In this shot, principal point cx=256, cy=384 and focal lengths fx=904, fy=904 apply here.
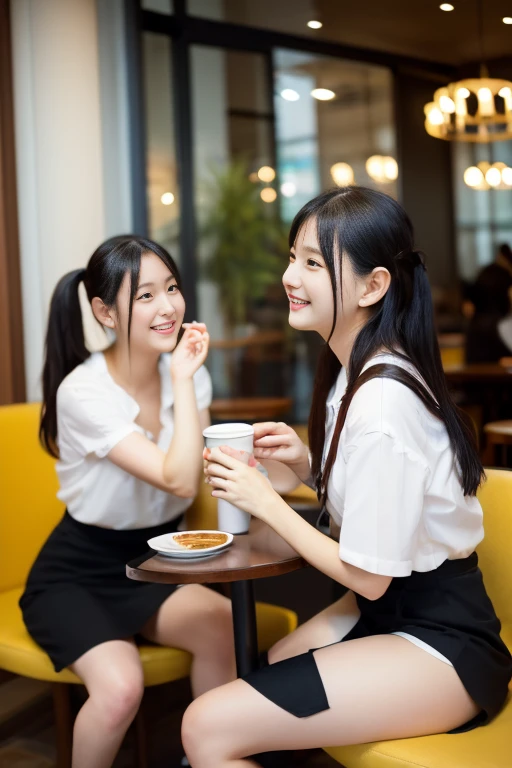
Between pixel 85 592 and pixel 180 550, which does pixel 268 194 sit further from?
pixel 180 550

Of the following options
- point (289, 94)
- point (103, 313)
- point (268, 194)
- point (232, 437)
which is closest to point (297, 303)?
point (232, 437)

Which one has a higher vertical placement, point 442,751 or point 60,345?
point 60,345

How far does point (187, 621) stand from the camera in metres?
1.98

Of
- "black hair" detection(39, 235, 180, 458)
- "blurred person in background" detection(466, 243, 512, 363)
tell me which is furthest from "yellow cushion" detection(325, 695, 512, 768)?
"blurred person in background" detection(466, 243, 512, 363)

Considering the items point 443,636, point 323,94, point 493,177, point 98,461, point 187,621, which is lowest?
point 187,621

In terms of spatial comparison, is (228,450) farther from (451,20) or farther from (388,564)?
(451,20)

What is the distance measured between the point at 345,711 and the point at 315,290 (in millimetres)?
695

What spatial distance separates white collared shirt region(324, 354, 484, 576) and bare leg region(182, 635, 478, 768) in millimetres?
164

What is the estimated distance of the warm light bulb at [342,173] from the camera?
424 centimetres

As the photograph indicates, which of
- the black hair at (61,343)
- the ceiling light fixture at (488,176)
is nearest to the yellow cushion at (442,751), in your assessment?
the black hair at (61,343)

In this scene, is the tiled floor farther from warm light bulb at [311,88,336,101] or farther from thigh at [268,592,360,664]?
warm light bulb at [311,88,336,101]

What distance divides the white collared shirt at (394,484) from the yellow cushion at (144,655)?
0.71 meters

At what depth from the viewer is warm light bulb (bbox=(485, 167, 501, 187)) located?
3.77 meters

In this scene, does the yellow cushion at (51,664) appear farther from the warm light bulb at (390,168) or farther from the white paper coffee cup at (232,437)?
the warm light bulb at (390,168)
